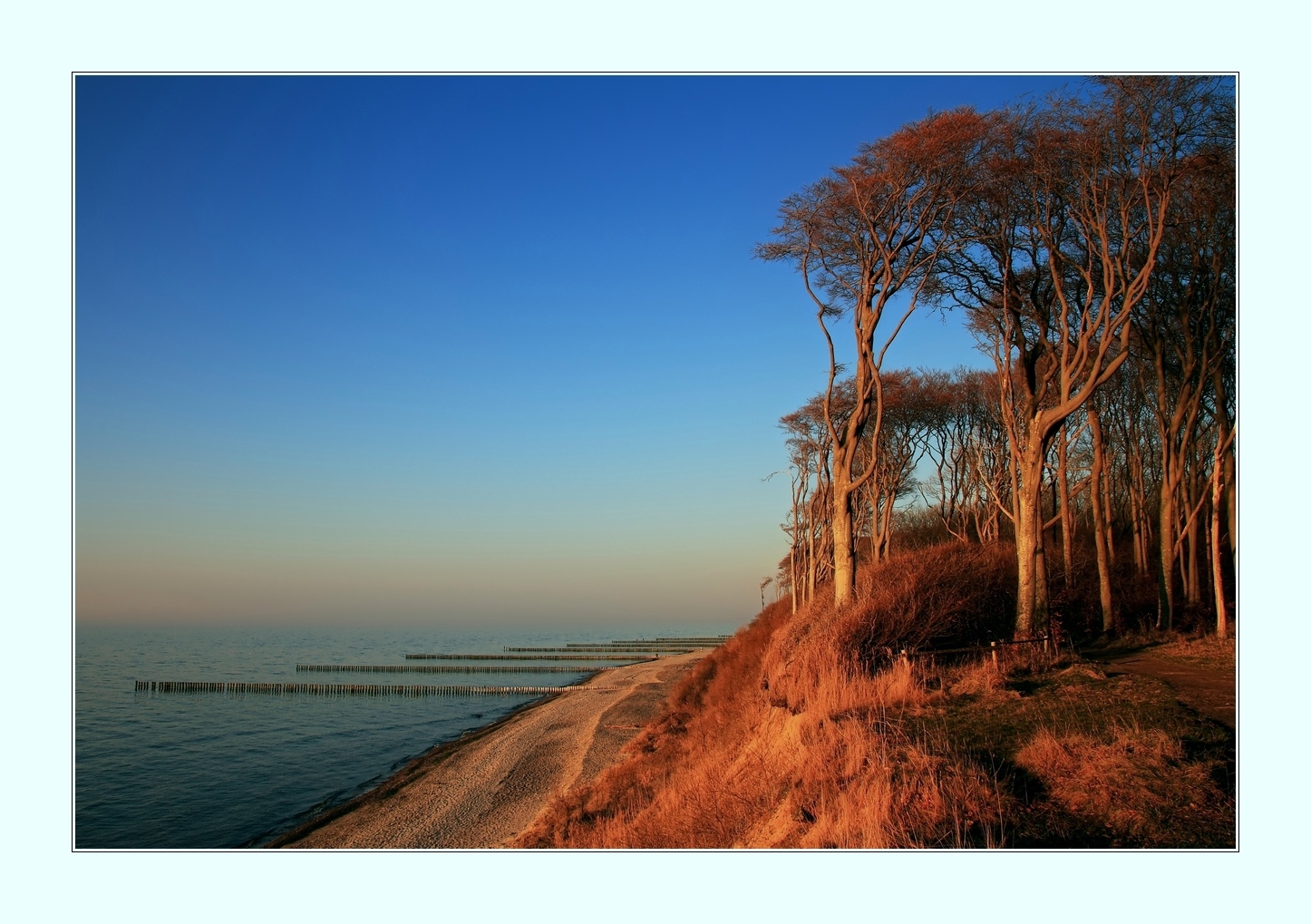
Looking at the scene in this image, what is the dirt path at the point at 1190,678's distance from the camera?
373 inches

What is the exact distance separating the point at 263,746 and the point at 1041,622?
25.8m

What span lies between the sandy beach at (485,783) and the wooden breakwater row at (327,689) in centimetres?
1316

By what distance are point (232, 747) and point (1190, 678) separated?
2890 cm

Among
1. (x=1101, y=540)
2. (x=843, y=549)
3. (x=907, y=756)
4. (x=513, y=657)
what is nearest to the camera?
(x=907, y=756)

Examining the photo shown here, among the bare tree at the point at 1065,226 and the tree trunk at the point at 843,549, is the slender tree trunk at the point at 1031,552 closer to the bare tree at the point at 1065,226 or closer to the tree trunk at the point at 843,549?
the bare tree at the point at 1065,226

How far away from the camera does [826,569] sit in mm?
39062

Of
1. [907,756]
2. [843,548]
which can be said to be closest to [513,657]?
[843,548]

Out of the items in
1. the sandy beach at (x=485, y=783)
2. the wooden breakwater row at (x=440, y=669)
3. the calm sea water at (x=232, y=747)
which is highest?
the sandy beach at (x=485, y=783)

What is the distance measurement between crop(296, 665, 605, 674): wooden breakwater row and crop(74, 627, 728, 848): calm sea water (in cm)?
220

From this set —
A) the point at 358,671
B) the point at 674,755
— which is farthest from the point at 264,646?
the point at 674,755

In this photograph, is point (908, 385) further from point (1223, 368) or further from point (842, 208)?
point (842, 208)

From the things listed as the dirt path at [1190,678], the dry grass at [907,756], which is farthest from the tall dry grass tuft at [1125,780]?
the dirt path at [1190,678]

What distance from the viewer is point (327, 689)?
144 feet

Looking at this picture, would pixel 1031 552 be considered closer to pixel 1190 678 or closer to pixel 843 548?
pixel 843 548
